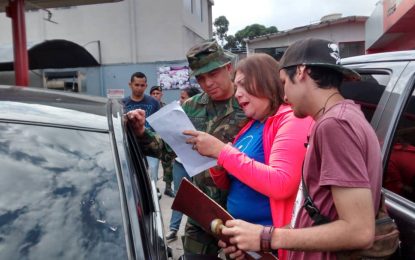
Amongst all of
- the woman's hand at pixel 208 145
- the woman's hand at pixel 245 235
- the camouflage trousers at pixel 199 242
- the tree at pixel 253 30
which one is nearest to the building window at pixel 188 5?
the camouflage trousers at pixel 199 242

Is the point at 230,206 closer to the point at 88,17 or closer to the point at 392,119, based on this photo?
the point at 392,119

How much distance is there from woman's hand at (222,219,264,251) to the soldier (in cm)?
96

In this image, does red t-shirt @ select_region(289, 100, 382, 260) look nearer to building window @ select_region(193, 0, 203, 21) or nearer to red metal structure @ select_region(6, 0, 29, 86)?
red metal structure @ select_region(6, 0, 29, 86)

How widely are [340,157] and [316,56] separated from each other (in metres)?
0.38

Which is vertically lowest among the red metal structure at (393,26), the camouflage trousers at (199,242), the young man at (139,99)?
the camouflage trousers at (199,242)

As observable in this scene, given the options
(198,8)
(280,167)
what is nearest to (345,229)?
(280,167)

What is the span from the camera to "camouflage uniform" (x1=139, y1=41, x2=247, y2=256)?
8.63 feet

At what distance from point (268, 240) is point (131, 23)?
48.1 ft

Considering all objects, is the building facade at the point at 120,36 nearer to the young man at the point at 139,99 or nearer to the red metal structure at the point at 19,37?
the young man at the point at 139,99

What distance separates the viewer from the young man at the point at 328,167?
139 centimetres

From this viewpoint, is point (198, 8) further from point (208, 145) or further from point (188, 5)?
point (208, 145)

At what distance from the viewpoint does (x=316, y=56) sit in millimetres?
Answer: 1561

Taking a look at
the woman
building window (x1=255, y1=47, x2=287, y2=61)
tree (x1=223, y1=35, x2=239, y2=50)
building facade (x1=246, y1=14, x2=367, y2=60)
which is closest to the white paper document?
the woman

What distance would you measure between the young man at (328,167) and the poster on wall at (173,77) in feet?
42.8
